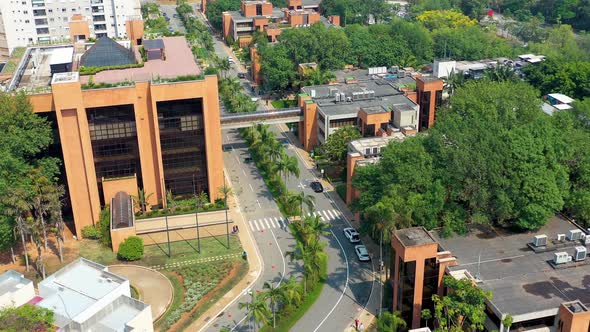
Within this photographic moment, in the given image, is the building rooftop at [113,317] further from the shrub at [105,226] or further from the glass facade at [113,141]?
the glass facade at [113,141]

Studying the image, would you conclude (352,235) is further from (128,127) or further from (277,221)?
(128,127)

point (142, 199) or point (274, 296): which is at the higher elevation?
point (142, 199)

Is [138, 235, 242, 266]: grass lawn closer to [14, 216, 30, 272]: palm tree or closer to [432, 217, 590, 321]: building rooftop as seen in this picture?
[14, 216, 30, 272]: palm tree

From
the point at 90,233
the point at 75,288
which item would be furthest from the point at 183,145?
the point at 75,288

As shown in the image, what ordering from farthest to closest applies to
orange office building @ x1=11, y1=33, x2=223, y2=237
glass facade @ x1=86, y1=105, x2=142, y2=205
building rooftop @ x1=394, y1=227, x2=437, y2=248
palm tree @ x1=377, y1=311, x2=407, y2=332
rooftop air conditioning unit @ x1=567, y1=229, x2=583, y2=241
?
glass facade @ x1=86, y1=105, x2=142, y2=205
orange office building @ x1=11, y1=33, x2=223, y2=237
rooftop air conditioning unit @ x1=567, y1=229, x2=583, y2=241
building rooftop @ x1=394, y1=227, x2=437, y2=248
palm tree @ x1=377, y1=311, x2=407, y2=332

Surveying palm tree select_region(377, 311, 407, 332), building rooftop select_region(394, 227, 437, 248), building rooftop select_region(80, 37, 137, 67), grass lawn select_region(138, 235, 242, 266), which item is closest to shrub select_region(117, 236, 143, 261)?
grass lawn select_region(138, 235, 242, 266)

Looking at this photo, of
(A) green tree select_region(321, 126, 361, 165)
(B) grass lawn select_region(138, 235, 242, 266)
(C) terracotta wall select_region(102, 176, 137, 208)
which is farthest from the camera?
(A) green tree select_region(321, 126, 361, 165)

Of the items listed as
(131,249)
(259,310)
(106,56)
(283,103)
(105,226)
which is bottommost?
(131,249)
